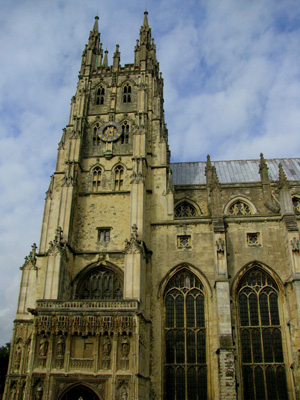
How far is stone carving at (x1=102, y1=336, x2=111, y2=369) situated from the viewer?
1911cm

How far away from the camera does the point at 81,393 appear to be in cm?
1909

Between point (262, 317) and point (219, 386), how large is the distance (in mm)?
4823

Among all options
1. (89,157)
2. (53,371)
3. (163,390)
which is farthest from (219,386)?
(89,157)

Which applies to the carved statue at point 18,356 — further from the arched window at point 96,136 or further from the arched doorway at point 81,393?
the arched window at point 96,136

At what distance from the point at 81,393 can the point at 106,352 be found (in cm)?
227

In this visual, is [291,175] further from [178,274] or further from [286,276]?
[178,274]

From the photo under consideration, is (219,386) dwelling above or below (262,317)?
below

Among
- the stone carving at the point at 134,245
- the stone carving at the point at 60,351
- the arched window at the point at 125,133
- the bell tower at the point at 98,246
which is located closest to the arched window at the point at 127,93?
the bell tower at the point at 98,246

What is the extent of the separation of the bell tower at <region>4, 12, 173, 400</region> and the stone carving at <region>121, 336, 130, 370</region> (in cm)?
5

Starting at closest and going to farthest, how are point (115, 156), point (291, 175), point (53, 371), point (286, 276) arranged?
Result: point (53, 371), point (286, 276), point (115, 156), point (291, 175)

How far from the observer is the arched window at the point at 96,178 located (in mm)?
27516

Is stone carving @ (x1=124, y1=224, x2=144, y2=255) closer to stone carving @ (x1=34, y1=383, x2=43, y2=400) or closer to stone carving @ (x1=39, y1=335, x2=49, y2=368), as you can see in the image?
stone carving @ (x1=39, y1=335, x2=49, y2=368)

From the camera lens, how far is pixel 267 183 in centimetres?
2984

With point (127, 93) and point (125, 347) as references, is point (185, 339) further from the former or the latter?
point (127, 93)
